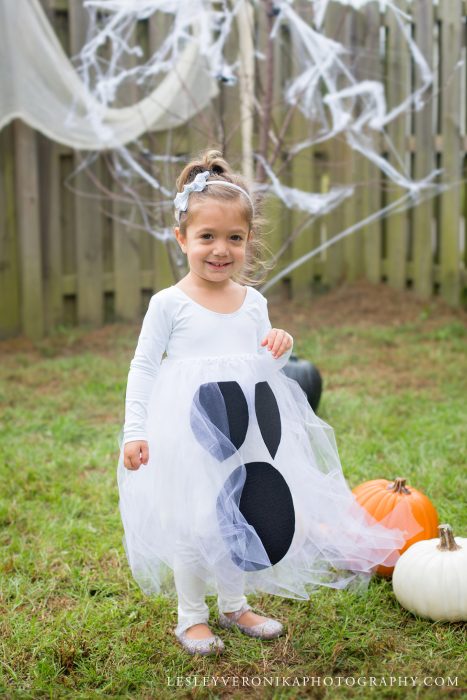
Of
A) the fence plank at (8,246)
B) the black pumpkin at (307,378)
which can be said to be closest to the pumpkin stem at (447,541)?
the black pumpkin at (307,378)

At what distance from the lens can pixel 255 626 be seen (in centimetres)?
244

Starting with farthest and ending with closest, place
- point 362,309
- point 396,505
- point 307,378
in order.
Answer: point 362,309 < point 307,378 < point 396,505

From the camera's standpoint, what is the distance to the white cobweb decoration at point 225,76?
189 inches

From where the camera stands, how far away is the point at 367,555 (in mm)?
2564

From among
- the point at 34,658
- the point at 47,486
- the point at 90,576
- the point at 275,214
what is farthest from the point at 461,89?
the point at 34,658

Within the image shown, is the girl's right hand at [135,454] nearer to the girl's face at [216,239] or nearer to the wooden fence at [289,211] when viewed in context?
the girl's face at [216,239]

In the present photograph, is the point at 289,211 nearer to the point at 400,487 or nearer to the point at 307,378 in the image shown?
the point at 307,378

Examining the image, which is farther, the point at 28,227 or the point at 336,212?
the point at 336,212

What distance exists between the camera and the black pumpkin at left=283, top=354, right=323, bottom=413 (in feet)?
13.6

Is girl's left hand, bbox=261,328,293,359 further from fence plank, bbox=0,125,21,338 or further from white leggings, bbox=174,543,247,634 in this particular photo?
fence plank, bbox=0,125,21,338

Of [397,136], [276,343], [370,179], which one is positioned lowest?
[276,343]

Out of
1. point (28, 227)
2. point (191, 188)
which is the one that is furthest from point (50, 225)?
point (191, 188)

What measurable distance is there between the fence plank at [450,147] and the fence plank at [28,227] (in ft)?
10.3

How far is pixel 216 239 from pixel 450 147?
185 inches
